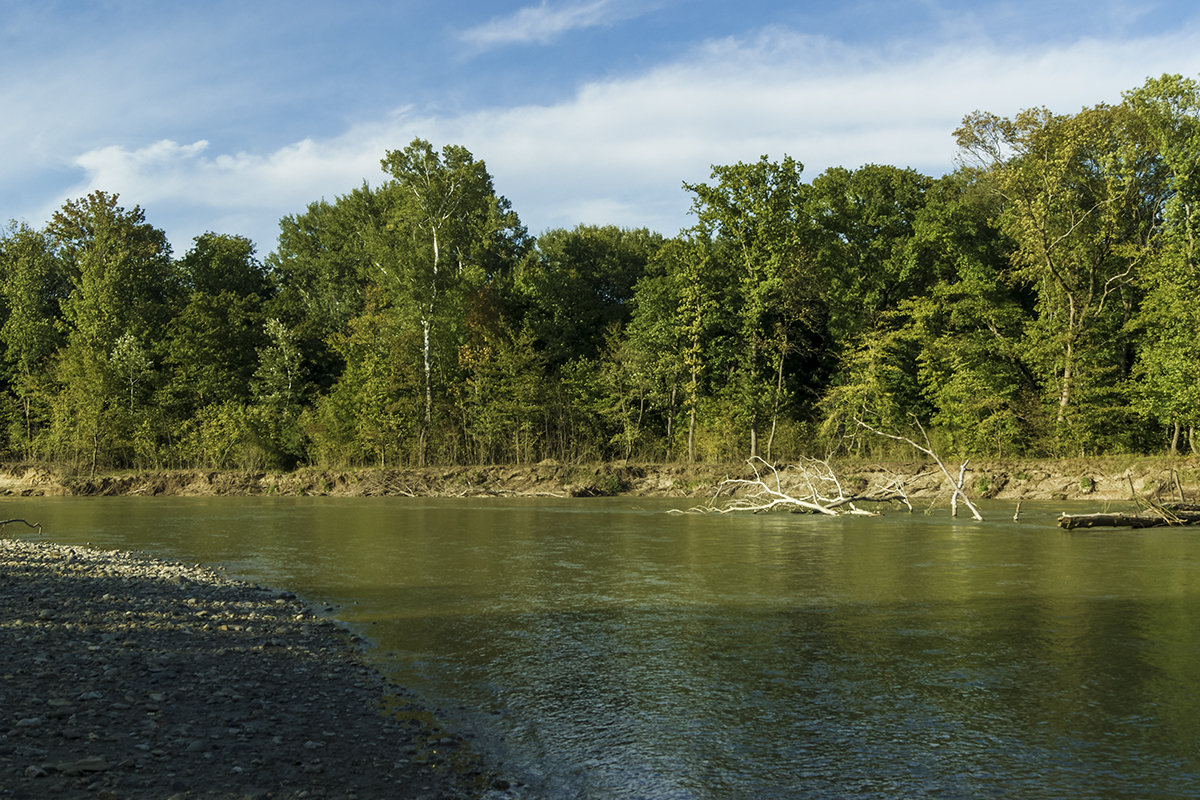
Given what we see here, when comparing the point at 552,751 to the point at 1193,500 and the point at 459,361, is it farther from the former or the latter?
the point at 459,361

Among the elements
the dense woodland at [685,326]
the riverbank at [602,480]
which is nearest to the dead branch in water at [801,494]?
the riverbank at [602,480]

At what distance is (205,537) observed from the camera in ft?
91.3

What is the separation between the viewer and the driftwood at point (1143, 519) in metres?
26.4

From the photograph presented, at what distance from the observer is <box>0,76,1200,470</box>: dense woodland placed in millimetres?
42375

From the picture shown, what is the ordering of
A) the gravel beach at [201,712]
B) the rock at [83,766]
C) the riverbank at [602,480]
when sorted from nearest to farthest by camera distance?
the rock at [83,766], the gravel beach at [201,712], the riverbank at [602,480]

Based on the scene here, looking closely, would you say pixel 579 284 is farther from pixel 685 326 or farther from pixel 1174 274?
pixel 1174 274

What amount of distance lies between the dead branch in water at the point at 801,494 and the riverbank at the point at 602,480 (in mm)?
1300

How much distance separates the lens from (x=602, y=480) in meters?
48.2

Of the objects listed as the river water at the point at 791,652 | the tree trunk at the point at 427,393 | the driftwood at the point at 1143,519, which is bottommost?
the river water at the point at 791,652

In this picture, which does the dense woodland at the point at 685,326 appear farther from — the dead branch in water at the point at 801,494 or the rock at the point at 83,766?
the rock at the point at 83,766

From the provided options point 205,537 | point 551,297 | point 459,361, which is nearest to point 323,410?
point 459,361

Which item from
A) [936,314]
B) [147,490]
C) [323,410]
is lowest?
[147,490]

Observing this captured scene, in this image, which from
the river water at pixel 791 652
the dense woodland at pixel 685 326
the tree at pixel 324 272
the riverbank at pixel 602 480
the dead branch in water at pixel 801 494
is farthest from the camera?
the tree at pixel 324 272

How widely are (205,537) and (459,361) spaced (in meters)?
29.7
